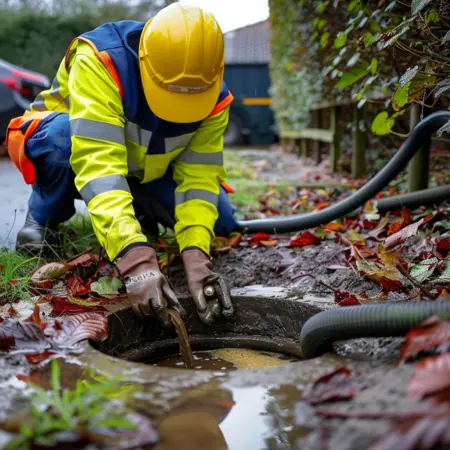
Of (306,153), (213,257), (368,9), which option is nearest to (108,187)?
(213,257)

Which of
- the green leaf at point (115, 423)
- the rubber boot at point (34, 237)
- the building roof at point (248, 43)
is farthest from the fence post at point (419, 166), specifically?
the building roof at point (248, 43)

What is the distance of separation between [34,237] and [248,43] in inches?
565

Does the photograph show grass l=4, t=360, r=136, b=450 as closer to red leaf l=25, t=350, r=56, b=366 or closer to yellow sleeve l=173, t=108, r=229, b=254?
red leaf l=25, t=350, r=56, b=366

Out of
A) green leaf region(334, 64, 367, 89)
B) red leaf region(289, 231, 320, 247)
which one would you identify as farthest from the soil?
green leaf region(334, 64, 367, 89)

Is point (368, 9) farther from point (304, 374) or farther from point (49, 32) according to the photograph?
point (49, 32)

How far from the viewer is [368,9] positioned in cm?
291

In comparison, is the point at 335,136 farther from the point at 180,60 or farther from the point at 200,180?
the point at 180,60

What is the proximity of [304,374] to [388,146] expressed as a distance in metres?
4.40

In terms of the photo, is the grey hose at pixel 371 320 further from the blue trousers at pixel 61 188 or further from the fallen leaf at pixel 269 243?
the blue trousers at pixel 61 188

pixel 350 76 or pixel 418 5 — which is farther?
pixel 350 76

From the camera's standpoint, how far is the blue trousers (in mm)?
2686

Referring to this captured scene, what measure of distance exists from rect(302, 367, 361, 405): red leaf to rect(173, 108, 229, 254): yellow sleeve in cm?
131

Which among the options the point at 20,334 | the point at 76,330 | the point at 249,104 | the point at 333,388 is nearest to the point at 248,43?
the point at 249,104

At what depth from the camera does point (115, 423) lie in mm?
1116
